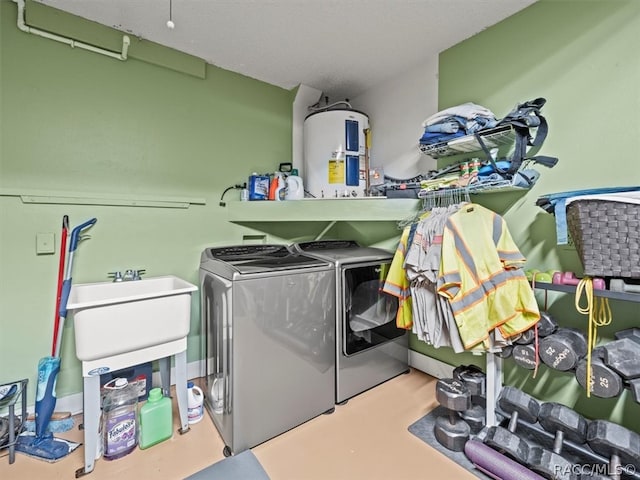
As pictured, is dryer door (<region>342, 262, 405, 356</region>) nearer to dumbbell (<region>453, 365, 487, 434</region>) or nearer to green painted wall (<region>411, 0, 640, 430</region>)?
dumbbell (<region>453, 365, 487, 434</region>)

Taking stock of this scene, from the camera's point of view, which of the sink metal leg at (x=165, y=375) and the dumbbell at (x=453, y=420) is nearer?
the dumbbell at (x=453, y=420)

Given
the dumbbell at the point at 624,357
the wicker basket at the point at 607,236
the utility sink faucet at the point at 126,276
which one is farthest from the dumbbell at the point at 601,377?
the utility sink faucet at the point at 126,276

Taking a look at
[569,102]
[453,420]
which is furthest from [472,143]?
[453,420]

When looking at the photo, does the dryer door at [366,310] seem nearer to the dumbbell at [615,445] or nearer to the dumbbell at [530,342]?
the dumbbell at [530,342]

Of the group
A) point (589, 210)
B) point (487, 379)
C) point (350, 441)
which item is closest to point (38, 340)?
point (350, 441)

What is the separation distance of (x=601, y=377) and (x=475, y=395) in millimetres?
644

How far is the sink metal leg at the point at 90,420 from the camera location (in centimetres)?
137

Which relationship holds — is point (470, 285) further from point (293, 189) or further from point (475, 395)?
point (293, 189)

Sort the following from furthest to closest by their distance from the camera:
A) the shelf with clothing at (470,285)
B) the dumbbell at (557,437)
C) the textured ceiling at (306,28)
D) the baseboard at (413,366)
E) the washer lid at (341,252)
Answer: the washer lid at (341,252)
the baseboard at (413,366)
the textured ceiling at (306,28)
the shelf with clothing at (470,285)
the dumbbell at (557,437)

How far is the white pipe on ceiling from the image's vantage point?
5.41 ft

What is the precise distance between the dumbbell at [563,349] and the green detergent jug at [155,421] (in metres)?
1.98

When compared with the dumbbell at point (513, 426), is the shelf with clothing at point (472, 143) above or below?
above

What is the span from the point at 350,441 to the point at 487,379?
2.74 feet

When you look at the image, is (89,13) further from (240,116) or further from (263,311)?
(263,311)
